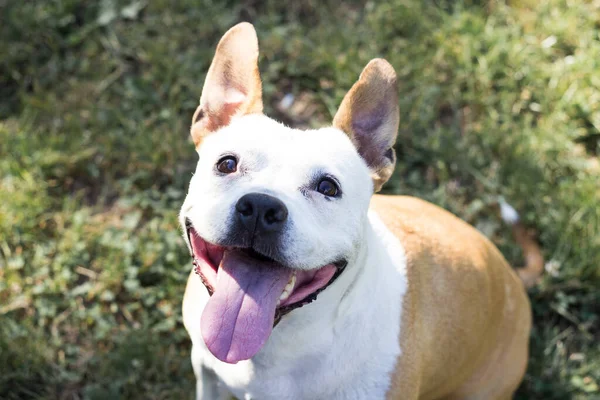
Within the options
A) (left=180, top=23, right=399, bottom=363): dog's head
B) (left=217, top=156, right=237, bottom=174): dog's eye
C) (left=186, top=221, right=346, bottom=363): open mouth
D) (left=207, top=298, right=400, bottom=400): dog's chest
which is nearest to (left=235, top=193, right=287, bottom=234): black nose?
(left=180, top=23, right=399, bottom=363): dog's head

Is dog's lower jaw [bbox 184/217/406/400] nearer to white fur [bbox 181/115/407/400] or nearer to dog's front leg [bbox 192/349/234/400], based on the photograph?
white fur [bbox 181/115/407/400]

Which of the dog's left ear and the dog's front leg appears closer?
the dog's left ear

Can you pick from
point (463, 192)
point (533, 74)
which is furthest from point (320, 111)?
point (533, 74)

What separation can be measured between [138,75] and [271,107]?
1.06 m

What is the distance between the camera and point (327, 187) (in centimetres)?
275

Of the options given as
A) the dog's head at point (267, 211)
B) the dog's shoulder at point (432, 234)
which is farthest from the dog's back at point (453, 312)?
the dog's head at point (267, 211)

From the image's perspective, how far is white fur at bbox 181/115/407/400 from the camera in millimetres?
2604

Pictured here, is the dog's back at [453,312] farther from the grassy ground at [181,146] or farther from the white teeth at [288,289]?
the grassy ground at [181,146]

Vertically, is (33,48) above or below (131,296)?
above

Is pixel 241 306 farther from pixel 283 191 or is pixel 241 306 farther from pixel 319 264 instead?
pixel 283 191

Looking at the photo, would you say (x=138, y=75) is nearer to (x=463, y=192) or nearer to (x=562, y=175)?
(x=463, y=192)

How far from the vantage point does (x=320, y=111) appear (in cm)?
531

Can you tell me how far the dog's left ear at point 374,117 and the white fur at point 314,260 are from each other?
0.31ft

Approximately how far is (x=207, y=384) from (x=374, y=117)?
1.54 m
